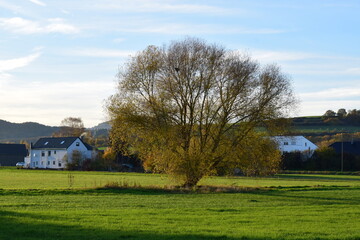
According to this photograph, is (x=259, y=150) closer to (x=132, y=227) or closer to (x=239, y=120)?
(x=239, y=120)

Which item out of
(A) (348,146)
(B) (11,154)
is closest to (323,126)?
(A) (348,146)

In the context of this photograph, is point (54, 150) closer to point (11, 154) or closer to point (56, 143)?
point (56, 143)

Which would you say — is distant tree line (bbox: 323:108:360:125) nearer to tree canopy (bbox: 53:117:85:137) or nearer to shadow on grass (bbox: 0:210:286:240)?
tree canopy (bbox: 53:117:85:137)

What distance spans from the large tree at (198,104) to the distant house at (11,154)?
124m

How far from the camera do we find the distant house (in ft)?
524

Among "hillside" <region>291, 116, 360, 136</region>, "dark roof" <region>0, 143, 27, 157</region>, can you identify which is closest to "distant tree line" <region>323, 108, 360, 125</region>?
"hillside" <region>291, 116, 360, 136</region>

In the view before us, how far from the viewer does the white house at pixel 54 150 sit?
130500 millimetres

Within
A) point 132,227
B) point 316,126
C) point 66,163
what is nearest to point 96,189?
point 132,227

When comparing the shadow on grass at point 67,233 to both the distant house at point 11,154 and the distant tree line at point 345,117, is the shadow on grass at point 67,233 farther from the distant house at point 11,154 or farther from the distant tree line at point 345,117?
the distant tree line at point 345,117

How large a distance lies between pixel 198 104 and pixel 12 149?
12834 centimetres

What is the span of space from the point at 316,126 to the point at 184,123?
451ft

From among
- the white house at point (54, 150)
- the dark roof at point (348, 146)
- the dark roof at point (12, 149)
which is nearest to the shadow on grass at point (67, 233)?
the white house at point (54, 150)

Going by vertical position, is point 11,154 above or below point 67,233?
above

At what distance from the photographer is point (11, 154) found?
6339 inches
